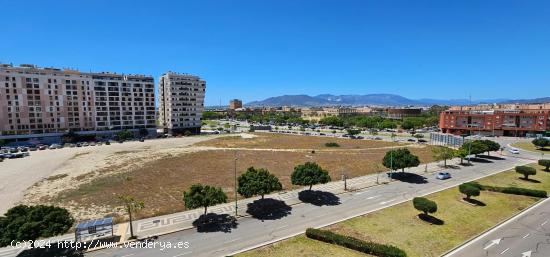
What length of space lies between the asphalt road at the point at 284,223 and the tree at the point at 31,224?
4603 mm

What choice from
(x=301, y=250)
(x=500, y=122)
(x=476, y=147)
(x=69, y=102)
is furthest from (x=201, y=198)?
(x=500, y=122)

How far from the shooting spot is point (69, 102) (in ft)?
387

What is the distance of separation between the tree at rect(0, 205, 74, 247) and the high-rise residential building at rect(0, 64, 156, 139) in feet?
346

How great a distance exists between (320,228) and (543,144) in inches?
4104

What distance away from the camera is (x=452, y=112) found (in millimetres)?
145375

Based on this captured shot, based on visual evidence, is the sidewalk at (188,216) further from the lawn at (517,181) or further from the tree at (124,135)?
the tree at (124,135)

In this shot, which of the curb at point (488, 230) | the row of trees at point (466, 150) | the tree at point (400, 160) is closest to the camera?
the curb at point (488, 230)

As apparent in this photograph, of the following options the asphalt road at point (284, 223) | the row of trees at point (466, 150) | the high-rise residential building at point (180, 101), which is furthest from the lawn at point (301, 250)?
the high-rise residential building at point (180, 101)

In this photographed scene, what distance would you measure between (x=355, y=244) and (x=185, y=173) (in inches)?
1843

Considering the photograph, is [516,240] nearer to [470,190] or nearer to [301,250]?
[470,190]

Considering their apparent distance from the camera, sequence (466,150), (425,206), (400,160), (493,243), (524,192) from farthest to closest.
→ (466,150) < (400,160) < (524,192) < (425,206) < (493,243)

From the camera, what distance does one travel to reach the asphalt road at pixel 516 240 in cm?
3059

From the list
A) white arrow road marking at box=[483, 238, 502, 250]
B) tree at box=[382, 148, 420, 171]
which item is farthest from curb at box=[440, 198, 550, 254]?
tree at box=[382, 148, 420, 171]

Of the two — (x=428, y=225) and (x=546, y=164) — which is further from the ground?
(x=546, y=164)
